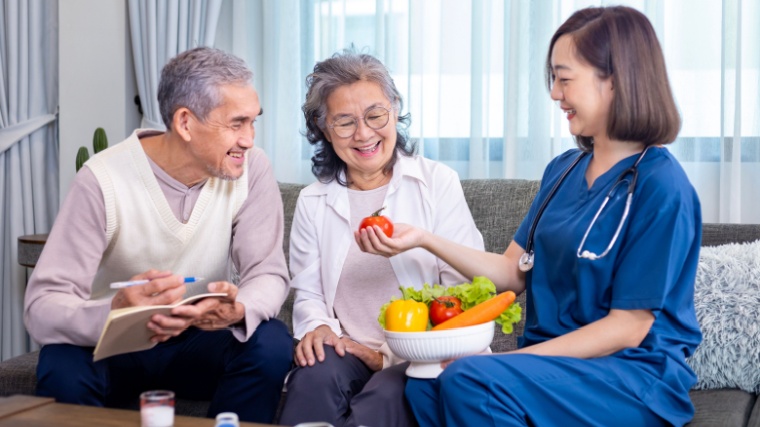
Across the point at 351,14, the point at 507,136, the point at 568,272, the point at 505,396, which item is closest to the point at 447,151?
the point at 507,136

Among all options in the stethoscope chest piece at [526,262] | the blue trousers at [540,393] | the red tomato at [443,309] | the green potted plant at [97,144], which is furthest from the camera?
the green potted plant at [97,144]

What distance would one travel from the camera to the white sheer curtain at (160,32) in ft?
12.8

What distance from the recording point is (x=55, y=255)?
217 cm

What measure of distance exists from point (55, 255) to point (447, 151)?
1.78 meters

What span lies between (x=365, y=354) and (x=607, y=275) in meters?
0.70

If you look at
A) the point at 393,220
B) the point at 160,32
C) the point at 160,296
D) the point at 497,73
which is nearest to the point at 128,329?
the point at 160,296

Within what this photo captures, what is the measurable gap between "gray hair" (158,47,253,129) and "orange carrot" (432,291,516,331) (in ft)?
2.72

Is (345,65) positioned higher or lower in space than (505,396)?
higher

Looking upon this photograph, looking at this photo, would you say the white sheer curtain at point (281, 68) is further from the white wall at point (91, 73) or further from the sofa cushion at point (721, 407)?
the sofa cushion at point (721, 407)

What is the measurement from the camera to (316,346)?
2.26 m

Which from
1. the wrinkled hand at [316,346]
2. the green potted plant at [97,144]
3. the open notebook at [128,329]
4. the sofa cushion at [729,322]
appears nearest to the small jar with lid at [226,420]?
the open notebook at [128,329]

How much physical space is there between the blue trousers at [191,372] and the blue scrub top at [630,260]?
65 cm

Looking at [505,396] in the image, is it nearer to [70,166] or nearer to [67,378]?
[67,378]

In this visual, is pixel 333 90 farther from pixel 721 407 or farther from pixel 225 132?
pixel 721 407
